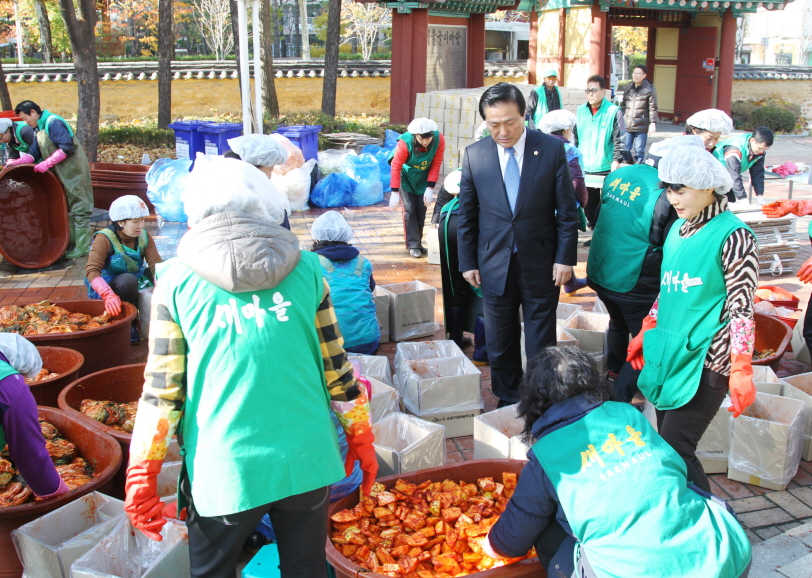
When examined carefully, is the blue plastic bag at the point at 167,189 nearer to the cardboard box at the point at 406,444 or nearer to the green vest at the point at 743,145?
the green vest at the point at 743,145

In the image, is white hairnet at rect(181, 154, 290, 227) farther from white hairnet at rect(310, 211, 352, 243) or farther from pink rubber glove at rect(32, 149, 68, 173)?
pink rubber glove at rect(32, 149, 68, 173)

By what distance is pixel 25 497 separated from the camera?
9.65ft

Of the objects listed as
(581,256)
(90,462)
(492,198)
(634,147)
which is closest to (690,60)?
(634,147)

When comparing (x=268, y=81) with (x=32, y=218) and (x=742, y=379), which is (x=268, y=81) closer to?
(x=32, y=218)

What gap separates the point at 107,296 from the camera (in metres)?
4.73

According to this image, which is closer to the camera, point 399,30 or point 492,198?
point 492,198

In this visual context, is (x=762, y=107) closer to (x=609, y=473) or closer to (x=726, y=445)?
(x=726, y=445)

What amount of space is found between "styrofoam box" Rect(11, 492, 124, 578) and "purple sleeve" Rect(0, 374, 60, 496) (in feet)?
0.40

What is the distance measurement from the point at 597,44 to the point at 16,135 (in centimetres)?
1076

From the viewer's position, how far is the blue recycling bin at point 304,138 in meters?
10.3

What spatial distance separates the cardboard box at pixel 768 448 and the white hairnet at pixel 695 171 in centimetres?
123

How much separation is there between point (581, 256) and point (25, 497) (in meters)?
5.67

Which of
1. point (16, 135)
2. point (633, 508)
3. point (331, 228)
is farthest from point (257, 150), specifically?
point (16, 135)

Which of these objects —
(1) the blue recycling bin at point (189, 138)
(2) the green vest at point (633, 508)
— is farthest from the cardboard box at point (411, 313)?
(1) the blue recycling bin at point (189, 138)
